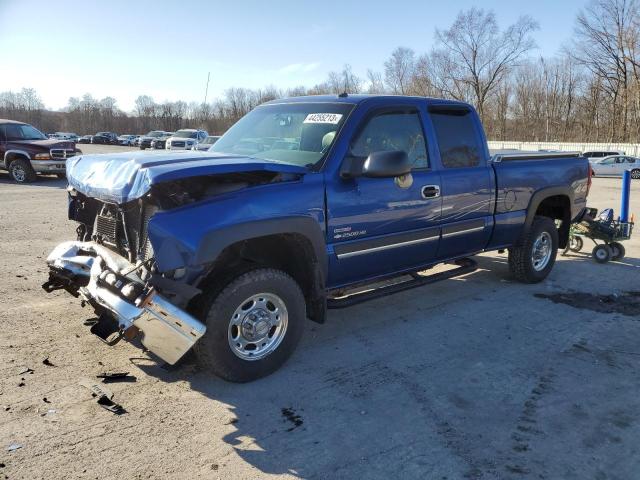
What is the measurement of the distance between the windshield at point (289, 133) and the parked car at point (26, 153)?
13.7m

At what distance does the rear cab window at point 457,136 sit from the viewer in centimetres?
489

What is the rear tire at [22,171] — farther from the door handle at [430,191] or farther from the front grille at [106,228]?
the door handle at [430,191]

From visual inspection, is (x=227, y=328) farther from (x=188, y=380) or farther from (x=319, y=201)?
(x=319, y=201)

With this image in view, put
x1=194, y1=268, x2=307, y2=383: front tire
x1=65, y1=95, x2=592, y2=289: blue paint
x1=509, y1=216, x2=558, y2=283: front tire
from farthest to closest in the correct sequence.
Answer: x1=509, y1=216, x2=558, y2=283: front tire < x1=194, y1=268, x2=307, y2=383: front tire < x1=65, y1=95, x2=592, y2=289: blue paint

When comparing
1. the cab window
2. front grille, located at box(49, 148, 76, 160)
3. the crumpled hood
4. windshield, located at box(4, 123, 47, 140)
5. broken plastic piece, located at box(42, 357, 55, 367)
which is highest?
windshield, located at box(4, 123, 47, 140)

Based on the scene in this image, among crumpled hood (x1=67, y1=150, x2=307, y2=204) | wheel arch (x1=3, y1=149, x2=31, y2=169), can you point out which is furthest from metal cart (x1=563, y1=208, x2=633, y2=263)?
wheel arch (x1=3, y1=149, x2=31, y2=169)

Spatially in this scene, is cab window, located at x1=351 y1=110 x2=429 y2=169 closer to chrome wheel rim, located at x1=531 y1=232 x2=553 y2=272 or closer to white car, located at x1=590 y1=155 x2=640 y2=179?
chrome wheel rim, located at x1=531 y1=232 x2=553 y2=272

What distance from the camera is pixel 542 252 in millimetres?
6391

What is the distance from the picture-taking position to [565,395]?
355cm

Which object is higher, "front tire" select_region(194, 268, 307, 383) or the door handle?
the door handle

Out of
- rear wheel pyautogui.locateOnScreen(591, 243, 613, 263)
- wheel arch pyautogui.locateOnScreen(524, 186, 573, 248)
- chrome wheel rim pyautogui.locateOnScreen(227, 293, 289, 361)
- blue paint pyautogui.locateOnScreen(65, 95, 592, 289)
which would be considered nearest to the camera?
blue paint pyautogui.locateOnScreen(65, 95, 592, 289)

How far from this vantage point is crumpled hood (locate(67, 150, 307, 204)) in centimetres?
317

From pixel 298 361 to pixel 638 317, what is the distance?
3.61 meters

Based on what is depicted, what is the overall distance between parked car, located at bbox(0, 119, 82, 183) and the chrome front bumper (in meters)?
14.5
